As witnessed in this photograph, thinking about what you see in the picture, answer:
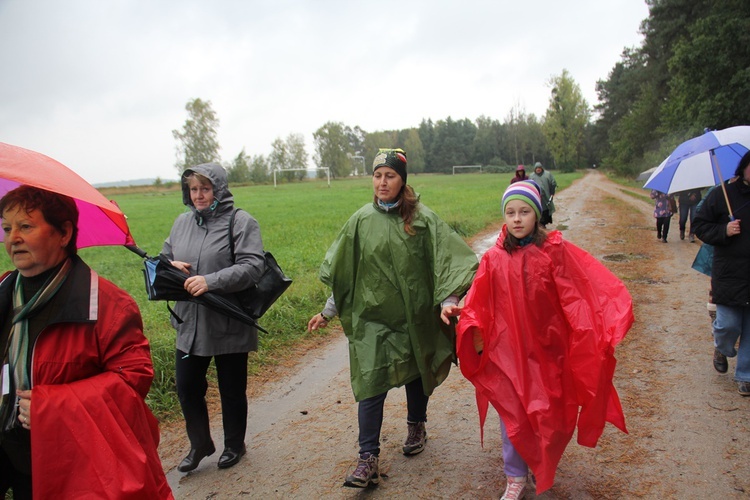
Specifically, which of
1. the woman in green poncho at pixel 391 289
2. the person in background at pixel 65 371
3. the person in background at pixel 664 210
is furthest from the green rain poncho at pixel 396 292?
the person in background at pixel 664 210

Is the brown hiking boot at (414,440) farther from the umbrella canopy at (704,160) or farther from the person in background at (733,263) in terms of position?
the umbrella canopy at (704,160)

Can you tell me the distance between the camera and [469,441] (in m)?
3.85

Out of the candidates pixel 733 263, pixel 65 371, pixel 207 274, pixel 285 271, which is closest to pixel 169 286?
pixel 207 274

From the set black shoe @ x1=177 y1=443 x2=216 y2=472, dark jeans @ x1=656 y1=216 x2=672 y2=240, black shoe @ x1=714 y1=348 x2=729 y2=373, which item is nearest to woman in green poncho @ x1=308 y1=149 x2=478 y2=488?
black shoe @ x1=177 y1=443 x2=216 y2=472

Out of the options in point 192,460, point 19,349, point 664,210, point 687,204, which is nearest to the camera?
point 19,349

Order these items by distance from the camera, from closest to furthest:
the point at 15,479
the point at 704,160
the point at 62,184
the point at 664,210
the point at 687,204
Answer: the point at 62,184 → the point at 15,479 → the point at 704,160 → the point at 664,210 → the point at 687,204

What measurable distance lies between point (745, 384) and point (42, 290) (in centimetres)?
498

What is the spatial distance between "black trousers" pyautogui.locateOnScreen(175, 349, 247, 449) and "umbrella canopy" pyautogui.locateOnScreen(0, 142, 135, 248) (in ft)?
4.20

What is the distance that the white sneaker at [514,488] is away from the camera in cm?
305

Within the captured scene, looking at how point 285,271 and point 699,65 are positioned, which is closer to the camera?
point 285,271

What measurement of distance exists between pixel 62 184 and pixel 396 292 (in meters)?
1.96

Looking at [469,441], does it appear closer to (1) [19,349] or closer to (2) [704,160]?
(1) [19,349]

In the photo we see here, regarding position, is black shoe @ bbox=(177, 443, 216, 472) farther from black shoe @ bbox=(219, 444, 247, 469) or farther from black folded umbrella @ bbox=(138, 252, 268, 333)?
black folded umbrella @ bbox=(138, 252, 268, 333)

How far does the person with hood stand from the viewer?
3404mm
